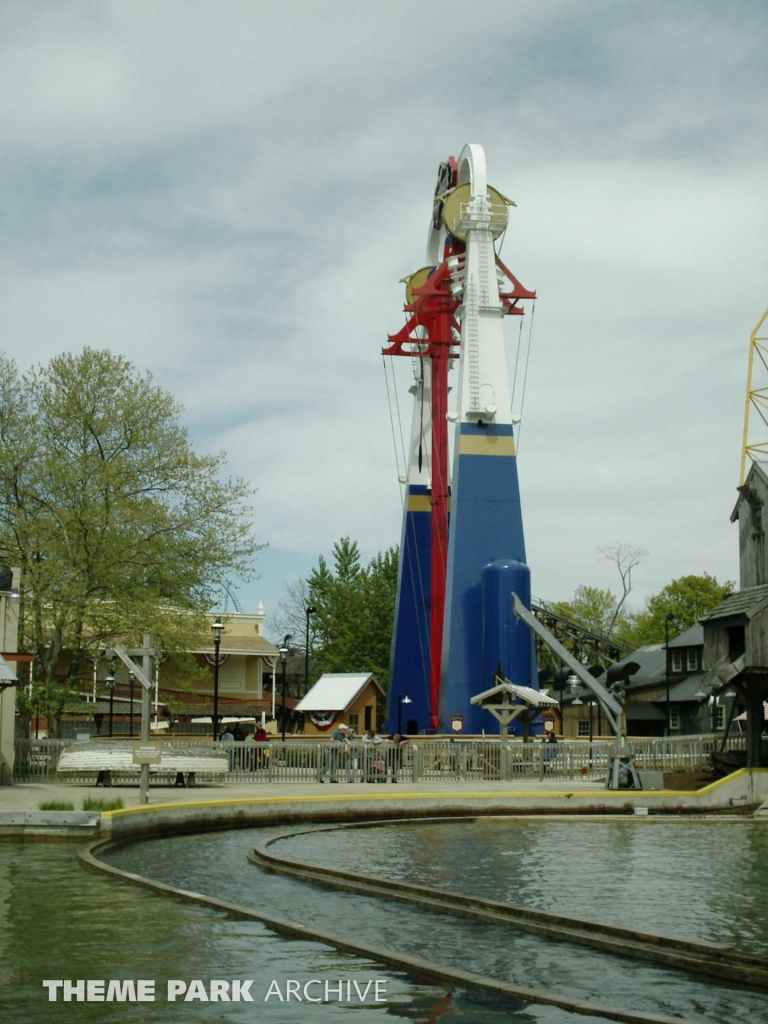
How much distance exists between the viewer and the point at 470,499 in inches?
1913

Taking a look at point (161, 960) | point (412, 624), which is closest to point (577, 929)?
point (161, 960)

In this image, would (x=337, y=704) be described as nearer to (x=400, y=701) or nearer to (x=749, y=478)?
(x=400, y=701)

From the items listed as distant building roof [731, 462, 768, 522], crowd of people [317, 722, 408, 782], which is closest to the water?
crowd of people [317, 722, 408, 782]

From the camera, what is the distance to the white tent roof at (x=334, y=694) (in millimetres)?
50013

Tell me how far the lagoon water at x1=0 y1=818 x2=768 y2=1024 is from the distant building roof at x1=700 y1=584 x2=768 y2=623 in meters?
11.3

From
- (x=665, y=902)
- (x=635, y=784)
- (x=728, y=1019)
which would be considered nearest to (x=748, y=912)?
(x=665, y=902)

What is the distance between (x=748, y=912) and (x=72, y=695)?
1026 inches

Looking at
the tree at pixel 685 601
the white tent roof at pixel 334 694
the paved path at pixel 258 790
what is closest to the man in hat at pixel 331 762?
the paved path at pixel 258 790

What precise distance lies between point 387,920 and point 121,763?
1702 cm

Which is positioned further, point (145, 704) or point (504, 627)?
point (504, 627)

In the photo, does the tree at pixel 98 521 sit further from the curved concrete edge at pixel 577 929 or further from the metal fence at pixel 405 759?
the curved concrete edge at pixel 577 929

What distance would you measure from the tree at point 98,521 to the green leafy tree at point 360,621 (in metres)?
39.3

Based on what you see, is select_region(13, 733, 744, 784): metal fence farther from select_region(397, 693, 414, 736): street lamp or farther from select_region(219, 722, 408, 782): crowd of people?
select_region(397, 693, 414, 736): street lamp

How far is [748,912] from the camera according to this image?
1363 centimetres
